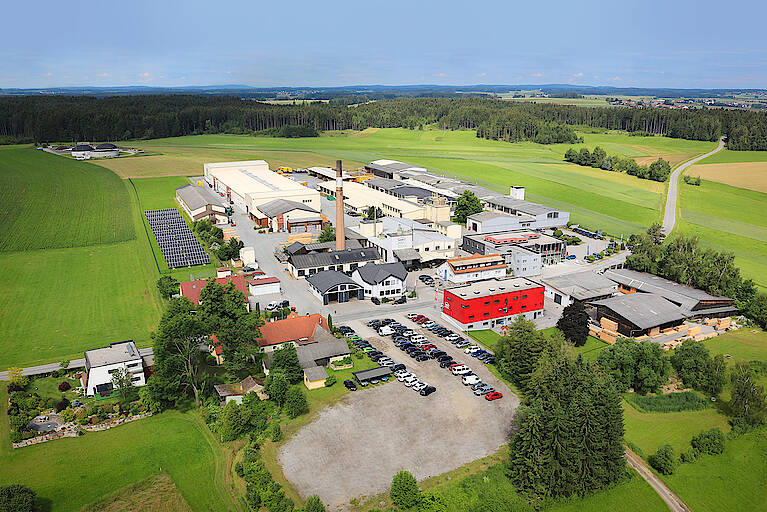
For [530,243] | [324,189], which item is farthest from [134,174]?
[530,243]

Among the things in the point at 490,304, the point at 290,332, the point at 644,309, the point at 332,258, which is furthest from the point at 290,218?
the point at 644,309

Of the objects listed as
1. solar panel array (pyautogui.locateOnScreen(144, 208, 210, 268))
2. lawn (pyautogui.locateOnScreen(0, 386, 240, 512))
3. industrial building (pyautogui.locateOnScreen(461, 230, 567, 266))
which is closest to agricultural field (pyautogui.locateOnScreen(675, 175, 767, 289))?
industrial building (pyautogui.locateOnScreen(461, 230, 567, 266))

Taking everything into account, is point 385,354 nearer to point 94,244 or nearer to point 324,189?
point 94,244

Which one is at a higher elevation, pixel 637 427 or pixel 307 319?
pixel 307 319

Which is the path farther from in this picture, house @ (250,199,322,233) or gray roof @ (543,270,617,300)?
house @ (250,199,322,233)

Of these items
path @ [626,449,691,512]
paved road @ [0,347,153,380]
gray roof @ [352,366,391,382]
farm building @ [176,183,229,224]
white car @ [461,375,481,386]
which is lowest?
path @ [626,449,691,512]

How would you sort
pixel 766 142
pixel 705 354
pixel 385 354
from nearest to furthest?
pixel 705 354 → pixel 385 354 → pixel 766 142
